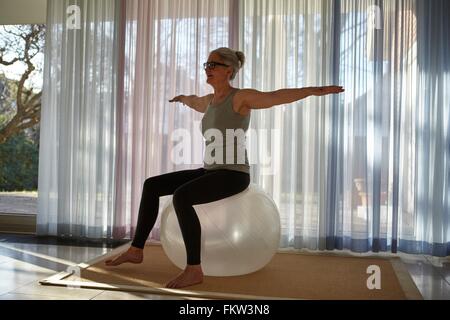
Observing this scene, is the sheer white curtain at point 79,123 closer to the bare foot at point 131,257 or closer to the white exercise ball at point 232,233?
the bare foot at point 131,257

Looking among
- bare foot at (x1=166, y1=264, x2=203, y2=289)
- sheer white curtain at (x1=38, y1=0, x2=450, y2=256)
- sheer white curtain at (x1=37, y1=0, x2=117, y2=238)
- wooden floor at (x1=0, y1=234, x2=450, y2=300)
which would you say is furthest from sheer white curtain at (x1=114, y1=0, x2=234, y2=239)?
bare foot at (x1=166, y1=264, x2=203, y2=289)

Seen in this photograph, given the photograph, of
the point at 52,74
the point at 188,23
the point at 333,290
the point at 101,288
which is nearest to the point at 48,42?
the point at 52,74

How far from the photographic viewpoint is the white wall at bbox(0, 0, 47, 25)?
3.82 m

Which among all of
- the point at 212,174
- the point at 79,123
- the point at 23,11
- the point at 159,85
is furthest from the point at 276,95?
the point at 23,11

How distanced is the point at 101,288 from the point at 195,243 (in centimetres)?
51

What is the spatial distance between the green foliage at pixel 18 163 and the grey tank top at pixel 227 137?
244 cm

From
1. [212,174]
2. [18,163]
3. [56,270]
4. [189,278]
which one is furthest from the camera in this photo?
[18,163]

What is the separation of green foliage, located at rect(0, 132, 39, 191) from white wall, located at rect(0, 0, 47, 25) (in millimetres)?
1026

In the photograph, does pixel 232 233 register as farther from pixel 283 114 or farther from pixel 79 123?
pixel 79 123

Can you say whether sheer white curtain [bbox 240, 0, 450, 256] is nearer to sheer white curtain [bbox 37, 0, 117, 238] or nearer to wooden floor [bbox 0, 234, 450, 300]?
wooden floor [bbox 0, 234, 450, 300]

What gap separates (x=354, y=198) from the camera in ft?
10.3

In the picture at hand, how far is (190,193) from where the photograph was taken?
223 centimetres

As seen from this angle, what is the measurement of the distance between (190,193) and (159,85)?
1409mm
